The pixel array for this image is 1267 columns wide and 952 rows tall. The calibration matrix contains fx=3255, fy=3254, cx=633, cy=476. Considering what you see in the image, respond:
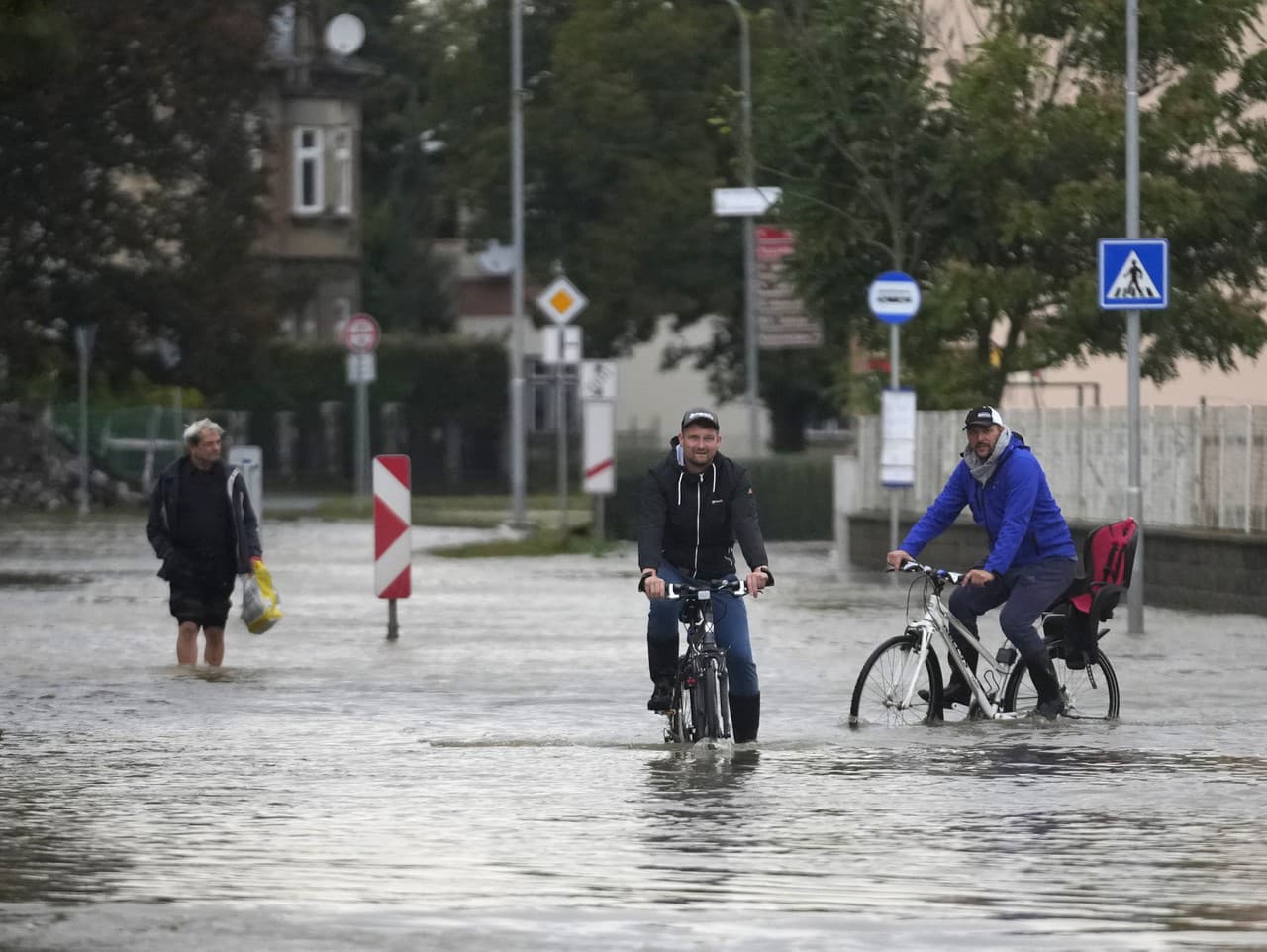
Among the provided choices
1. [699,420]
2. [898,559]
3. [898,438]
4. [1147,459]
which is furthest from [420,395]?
[699,420]

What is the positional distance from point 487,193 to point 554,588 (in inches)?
1477

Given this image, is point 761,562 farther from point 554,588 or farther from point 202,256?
point 202,256

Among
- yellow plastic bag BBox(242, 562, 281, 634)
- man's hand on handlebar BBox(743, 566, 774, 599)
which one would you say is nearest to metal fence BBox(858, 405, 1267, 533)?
yellow plastic bag BBox(242, 562, 281, 634)

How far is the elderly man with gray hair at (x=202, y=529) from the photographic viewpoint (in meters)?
18.5

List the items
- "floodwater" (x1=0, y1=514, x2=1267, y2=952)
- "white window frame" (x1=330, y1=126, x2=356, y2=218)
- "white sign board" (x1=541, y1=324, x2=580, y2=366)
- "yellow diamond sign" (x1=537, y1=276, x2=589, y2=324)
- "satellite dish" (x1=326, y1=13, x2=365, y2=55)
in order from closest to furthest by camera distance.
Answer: "floodwater" (x1=0, y1=514, x2=1267, y2=952) < "white sign board" (x1=541, y1=324, x2=580, y2=366) < "yellow diamond sign" (x1=537, y1=276, x2=589, y2=324) < "satellite dish" (x1=326, y1=13, x2=365, y2=55) < "white window frame" (x1=330, y1=126, x2=356, y2=218)

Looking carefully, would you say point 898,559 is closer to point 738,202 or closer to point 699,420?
point 699,420

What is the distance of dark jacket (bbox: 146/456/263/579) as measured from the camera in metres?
18.5

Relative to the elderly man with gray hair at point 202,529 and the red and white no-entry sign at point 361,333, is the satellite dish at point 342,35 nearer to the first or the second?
the red and white no-entry sign at point 361,333

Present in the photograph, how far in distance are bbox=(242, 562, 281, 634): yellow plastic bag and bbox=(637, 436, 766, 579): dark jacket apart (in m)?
5.57

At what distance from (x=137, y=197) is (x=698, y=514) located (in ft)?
140

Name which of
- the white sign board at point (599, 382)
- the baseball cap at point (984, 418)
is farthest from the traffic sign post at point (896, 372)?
the baseball cap at point (984, 418)

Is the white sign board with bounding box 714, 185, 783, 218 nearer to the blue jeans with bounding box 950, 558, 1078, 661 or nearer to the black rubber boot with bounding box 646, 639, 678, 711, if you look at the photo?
the blue jeans with bounding box 950, 558, 1078, 661

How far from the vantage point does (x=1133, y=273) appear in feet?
73.5

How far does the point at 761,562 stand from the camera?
529 inches
